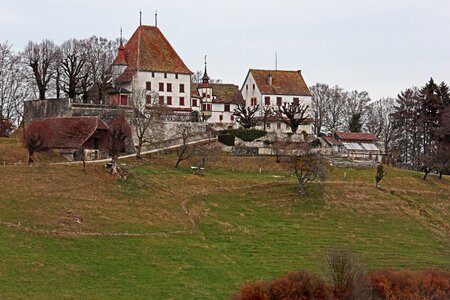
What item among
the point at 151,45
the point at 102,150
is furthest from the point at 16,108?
the point at 102,150

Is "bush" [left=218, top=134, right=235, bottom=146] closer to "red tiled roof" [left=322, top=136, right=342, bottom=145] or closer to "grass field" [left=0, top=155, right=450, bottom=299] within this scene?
"grass field" [left=0, top=155, right=450, bottom=299]

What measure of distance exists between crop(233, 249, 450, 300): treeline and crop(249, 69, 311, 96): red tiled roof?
48.7 metres

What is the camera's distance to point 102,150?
6550cm

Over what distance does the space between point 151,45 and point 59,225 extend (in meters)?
38.0

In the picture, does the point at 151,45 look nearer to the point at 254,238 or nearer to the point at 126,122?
the point at 126,122

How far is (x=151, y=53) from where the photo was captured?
78.0 metres

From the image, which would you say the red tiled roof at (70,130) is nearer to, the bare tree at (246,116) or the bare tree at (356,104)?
the bare tree at (246,116)

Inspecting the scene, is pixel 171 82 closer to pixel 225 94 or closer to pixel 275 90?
pixel 225 94

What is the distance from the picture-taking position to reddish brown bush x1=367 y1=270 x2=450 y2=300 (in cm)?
3684

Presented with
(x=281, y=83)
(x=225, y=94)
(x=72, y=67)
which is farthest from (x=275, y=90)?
(x=72, y=67)

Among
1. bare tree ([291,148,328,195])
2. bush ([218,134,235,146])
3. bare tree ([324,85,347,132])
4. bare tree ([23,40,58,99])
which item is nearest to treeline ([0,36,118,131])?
bare tree ([23,40,58,99])

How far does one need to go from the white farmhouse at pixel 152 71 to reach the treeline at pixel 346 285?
1631 inches

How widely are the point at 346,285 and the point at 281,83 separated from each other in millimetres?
55019

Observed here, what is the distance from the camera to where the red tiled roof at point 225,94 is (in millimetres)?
84875
